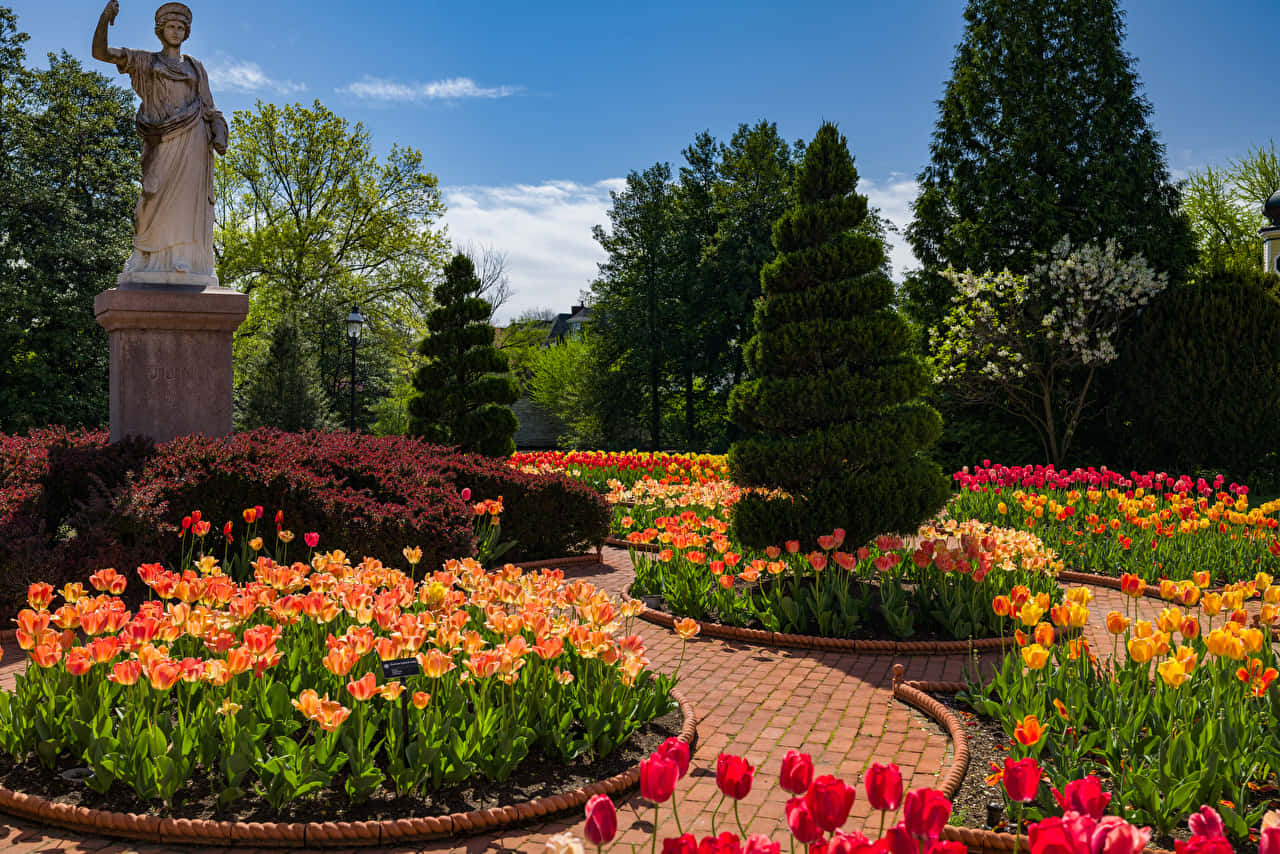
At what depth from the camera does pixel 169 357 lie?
915 centimetres

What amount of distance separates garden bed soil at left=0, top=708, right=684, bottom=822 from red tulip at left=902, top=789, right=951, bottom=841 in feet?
6.85

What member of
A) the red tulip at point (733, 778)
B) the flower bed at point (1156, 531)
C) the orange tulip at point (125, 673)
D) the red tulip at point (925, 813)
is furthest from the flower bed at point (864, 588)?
the red tulip at point (925, 813)

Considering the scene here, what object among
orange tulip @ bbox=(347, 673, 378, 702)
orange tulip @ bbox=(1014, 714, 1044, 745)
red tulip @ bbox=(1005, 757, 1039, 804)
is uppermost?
red tulip @ bbox=(1005, 757, 1039, 804)

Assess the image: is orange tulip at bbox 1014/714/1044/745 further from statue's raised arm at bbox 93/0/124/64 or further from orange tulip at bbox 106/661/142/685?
statue's raised arm at bbox 93/0/124/64

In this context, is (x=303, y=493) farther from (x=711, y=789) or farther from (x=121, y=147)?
(x=121, y=147)

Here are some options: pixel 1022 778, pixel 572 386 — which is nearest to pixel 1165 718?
pixel 1022 778

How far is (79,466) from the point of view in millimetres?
7977

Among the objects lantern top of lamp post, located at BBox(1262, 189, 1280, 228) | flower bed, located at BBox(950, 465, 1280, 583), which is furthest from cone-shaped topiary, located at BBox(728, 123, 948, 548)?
lantern top of lamp post, located at BBox(1262, 189, 1280, 228)

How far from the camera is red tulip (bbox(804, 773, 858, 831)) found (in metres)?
1.84

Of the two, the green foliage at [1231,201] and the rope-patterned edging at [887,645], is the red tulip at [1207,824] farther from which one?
the green foliage at [1231,201]

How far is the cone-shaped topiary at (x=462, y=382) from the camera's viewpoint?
1898cm

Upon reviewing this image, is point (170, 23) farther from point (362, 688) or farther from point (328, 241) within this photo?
point (328, 241)

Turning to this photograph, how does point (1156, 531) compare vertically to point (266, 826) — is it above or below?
above

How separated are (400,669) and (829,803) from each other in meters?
2.30
